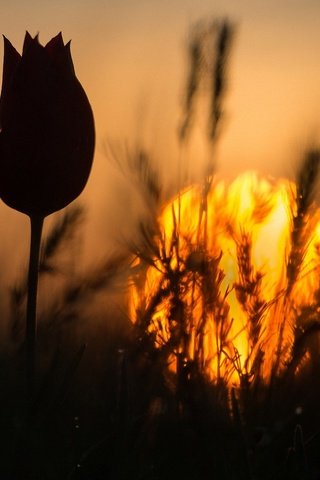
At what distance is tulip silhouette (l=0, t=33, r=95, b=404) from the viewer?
2.41ft

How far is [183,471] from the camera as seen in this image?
2.02ft

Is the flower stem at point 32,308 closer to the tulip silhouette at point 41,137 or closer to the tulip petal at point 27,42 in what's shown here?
the tulip silhouette at point 41,137

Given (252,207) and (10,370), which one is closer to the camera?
(10,370)

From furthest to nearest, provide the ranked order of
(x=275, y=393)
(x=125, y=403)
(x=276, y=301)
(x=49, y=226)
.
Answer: (x=49, y=226)
(x=276, y=301)
(x=275, y=393)
(x=125, y=403)

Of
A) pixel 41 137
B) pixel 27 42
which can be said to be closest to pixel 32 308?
pixel 41 137

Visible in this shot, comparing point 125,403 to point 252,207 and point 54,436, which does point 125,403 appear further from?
point 252,207

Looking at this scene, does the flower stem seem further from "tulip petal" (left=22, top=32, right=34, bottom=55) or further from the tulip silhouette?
"tulip petal" (left=22, top=32, right=34, bottom=55)

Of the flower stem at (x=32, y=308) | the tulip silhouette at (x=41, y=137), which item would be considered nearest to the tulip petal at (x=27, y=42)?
the tulip silhouette at (x=41, y=137)

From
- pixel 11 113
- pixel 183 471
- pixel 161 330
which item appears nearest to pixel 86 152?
pixel 11 113

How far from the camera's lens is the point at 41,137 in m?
0.74

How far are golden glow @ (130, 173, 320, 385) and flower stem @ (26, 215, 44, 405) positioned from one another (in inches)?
4.0

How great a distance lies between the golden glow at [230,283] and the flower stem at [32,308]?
10 cm

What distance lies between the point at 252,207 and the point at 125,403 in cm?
37

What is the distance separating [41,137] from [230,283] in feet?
0.79
